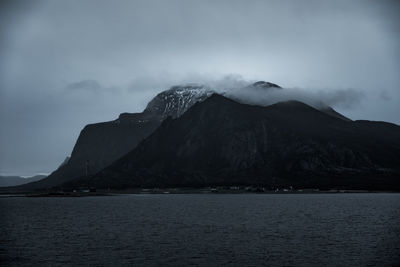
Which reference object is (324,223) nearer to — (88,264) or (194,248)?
(194,248)

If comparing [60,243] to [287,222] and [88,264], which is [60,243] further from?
[287,222]

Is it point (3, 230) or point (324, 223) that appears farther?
point (324, 223)

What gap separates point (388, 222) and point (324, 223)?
17.7 m

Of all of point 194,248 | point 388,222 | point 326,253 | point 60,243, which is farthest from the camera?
point 388,222

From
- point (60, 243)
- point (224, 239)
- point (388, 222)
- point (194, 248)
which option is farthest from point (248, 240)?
point (388, 222)

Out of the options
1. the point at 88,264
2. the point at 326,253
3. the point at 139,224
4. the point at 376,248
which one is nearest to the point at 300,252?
the point at 326,253

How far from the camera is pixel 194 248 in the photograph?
8494 centimetres

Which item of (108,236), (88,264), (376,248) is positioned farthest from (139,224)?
(376,248)

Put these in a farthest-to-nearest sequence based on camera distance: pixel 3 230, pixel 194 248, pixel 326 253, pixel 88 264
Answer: pixel 3 230 < pixel 194 248 < pixel 326 253 < pixel 88 264

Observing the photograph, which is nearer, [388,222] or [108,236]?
[108,236]

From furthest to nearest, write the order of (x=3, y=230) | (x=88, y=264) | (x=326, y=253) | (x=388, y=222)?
(x=388, y=222) < (x=3, y=230) < (x=326, y=253) < (x=88, y=264)

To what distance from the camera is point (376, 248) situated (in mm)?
82750

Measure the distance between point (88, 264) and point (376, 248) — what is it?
51.0 metres

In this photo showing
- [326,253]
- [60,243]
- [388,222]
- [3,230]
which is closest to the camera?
[326,253]
